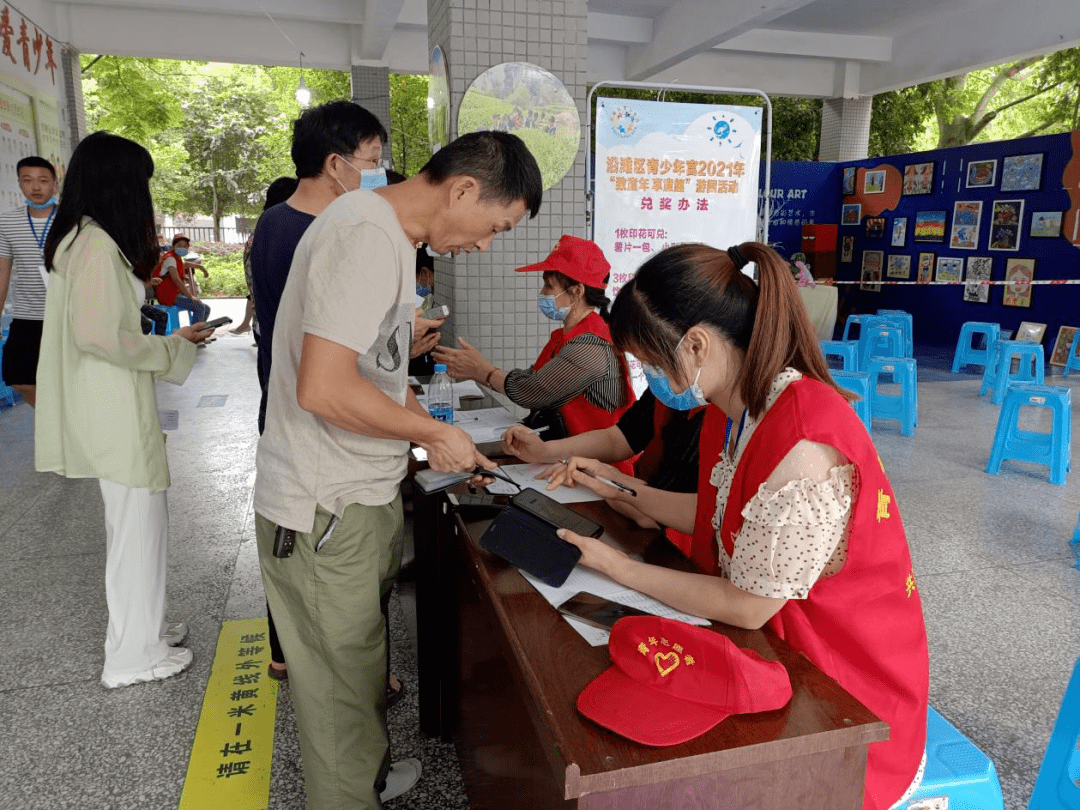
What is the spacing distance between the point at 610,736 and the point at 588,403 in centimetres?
165

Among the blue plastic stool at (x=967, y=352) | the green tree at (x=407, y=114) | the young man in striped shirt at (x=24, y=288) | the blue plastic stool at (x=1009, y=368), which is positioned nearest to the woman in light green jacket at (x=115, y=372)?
the young man in striped shirt at (x=24, y=288)

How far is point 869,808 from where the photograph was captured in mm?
1136

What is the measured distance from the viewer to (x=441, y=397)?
2746 mm

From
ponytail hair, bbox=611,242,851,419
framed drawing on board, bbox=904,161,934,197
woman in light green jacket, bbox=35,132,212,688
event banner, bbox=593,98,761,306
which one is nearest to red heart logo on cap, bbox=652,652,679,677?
ponytail hair, bbox=611,242,851,419

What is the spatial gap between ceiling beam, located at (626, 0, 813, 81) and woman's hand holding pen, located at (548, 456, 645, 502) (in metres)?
6.24

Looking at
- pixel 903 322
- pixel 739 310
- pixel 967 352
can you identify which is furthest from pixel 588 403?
pixel 967 352

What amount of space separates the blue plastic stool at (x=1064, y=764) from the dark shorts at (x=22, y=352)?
3.89 meters

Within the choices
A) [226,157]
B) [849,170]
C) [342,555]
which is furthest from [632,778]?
[226,157]

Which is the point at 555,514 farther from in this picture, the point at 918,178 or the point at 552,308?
the point at 918,178

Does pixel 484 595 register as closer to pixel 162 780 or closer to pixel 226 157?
pixel 162 780

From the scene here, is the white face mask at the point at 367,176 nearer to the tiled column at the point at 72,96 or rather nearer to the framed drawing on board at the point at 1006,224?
the tiled column at the point at 72,96

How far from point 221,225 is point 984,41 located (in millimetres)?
17281

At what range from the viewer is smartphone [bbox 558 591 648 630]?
1152mm

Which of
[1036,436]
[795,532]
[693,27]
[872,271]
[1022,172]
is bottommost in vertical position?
[1036,436]
